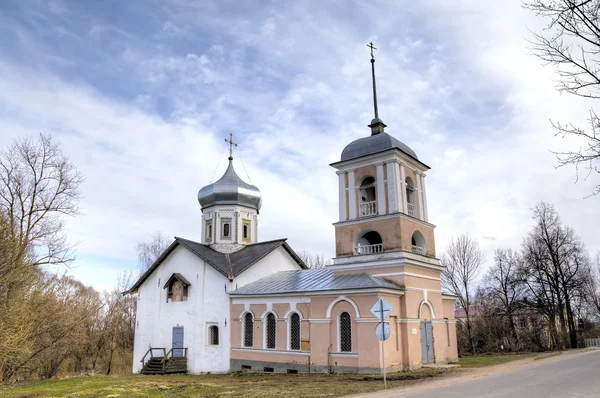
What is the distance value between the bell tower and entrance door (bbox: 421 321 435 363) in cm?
280

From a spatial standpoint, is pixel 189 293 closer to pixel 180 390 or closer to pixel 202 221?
pixel 202 221

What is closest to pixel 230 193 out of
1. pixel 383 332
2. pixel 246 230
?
pixel 246 230

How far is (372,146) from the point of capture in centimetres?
2152

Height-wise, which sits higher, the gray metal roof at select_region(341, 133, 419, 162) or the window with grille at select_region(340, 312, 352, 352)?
the gray metal roof at select_region(341, 133, 419, 162)

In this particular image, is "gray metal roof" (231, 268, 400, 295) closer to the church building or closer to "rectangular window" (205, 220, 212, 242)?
the church building

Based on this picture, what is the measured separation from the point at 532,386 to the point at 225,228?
2058cm

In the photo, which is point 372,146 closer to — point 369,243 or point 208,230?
point 369,243

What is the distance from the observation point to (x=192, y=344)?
24.2m

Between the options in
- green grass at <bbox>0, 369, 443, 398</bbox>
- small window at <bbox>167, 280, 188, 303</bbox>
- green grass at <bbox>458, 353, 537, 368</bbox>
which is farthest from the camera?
small window at <bbox>167, 280, 188, 303</bbox>

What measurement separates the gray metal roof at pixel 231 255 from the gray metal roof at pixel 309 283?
1.13 meters

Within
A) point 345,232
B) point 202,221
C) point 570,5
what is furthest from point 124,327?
point 570,5

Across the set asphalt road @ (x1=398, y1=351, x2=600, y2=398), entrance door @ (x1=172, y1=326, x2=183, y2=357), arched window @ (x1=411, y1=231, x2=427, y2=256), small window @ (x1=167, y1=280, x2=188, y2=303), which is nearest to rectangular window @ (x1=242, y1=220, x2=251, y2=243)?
small window @ (x1=167, y1=280, x2=188, y2=303)

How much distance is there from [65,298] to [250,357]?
10166 mm

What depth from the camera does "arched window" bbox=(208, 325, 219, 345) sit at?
24.0 metres
